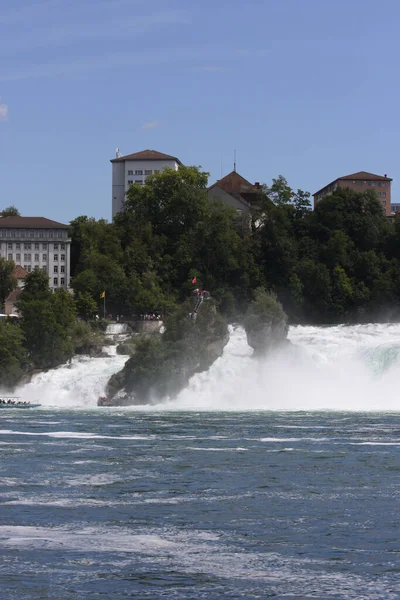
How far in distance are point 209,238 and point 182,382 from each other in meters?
43.7

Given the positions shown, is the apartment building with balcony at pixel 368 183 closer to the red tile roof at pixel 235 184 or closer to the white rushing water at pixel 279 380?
the red tile roof at pixel 235 184

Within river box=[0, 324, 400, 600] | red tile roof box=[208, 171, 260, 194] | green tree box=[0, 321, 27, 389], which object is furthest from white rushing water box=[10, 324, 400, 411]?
red tile roof box=[208, 171, 260, 194]

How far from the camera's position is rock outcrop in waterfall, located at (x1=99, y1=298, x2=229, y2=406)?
8300cm

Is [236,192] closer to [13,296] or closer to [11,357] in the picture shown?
[13,296]

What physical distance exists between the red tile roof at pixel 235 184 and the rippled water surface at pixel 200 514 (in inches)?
4114

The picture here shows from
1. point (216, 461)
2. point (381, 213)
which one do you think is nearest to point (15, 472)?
point (216, 461)

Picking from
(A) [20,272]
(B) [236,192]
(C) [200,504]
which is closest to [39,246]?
(A) [20,272]

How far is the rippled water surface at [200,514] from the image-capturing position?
26719 millimetres

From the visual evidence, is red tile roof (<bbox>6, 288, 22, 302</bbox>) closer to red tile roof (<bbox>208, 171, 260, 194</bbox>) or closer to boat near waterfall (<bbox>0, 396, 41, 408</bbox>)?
red tile roof (<bbox>208, 171, 260, 194</bbox>)

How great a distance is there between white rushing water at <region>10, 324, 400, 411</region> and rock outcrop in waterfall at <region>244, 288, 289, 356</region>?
1136mm

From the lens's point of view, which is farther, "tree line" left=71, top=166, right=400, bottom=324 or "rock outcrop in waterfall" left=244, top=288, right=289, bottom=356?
"tree line" left=71, top=166, right=400, bottom=324

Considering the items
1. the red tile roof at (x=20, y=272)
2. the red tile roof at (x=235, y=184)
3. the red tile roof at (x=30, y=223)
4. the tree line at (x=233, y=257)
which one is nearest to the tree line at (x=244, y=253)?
the tree line at (x=233, y=257)

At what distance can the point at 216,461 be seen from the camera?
46.2 metres

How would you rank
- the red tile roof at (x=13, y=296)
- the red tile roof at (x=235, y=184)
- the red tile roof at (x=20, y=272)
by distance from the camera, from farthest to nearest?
the red tile roof at (x=235, y=184), the red tile roof at (x=20, y=272), the red tile roof at (x=13, y=296)
